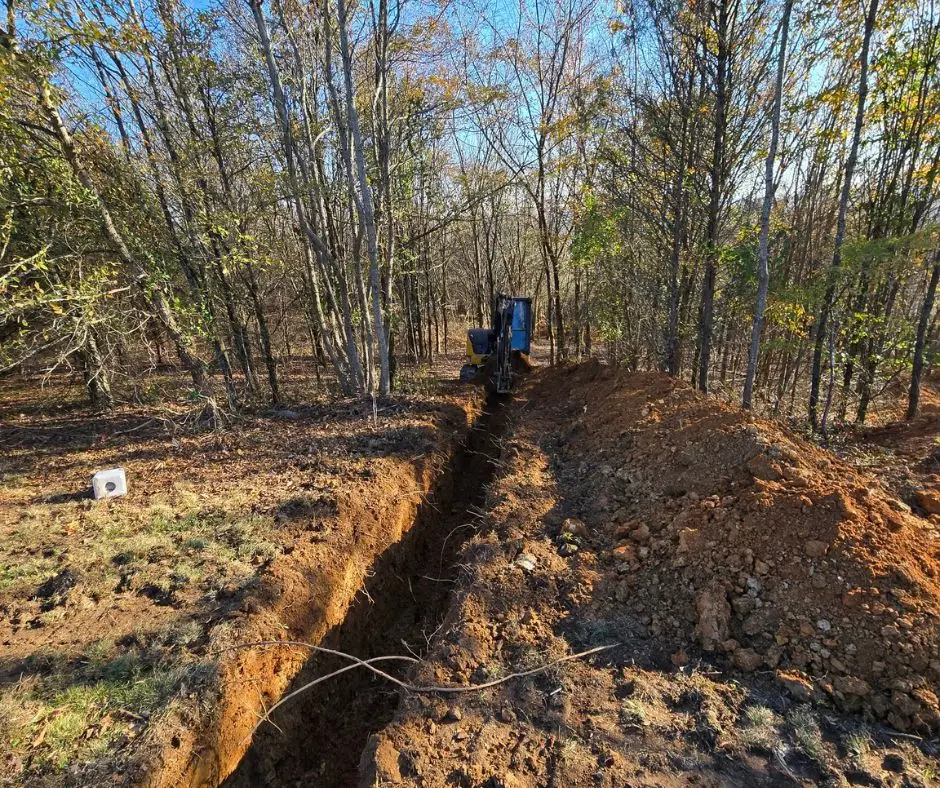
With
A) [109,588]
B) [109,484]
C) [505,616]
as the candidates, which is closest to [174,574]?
[109,588]

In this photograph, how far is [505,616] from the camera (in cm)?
408

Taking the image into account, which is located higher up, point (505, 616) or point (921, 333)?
point (921, 333)

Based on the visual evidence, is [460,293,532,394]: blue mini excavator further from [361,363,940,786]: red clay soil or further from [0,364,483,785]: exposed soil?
[361,363,940,786]: red clay soil

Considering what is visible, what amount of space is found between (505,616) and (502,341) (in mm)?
8107

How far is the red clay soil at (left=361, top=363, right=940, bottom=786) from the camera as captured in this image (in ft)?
9.56

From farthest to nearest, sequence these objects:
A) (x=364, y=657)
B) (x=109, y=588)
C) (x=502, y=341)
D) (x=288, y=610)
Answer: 1. (x=502, y=341)
2. (x=364, y=657)
3. (x=288, y=610)
4. (x=109, y=588)

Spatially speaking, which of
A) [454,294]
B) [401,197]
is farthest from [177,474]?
[454,294]

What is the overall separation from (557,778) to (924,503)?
15.6ft

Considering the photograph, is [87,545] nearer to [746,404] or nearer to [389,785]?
[389,785]

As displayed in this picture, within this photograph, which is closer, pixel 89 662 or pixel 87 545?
pixel 89 662

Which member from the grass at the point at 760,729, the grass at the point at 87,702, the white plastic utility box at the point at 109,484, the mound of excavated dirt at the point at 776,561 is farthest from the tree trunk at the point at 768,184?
the white plastic utility box at the point at 109,484

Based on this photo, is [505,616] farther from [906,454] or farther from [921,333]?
[921,333]

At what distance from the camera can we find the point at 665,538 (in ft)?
14.9

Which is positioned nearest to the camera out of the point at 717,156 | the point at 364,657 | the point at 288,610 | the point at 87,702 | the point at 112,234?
the point at 87,702
